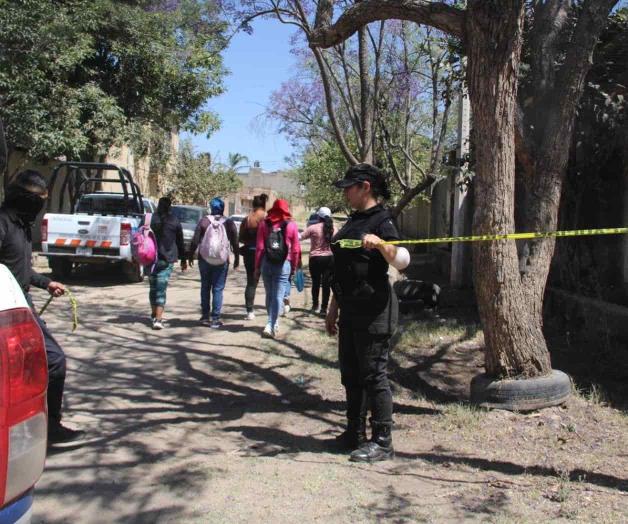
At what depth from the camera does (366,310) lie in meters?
4.07

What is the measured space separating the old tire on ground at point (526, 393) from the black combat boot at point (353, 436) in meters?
1.16

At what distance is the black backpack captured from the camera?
7660 millimetres

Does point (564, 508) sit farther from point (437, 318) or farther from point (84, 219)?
point (84, 219)

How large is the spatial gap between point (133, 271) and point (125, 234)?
1.32 meters

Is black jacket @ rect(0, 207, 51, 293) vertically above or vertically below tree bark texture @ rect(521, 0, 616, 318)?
below

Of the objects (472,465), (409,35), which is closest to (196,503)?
(472,465)

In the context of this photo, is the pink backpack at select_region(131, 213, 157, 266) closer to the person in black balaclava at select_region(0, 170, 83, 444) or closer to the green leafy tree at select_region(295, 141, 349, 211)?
the person in black balaclava at select_region(0, 170, 83, 444)

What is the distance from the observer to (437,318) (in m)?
8.95

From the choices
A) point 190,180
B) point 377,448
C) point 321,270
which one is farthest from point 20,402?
point 190,180

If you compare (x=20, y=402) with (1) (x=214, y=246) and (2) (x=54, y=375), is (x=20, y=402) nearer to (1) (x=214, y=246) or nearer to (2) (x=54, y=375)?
(2) (x=54, y=375)

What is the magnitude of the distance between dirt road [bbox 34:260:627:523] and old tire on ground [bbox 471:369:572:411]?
0.14 meters

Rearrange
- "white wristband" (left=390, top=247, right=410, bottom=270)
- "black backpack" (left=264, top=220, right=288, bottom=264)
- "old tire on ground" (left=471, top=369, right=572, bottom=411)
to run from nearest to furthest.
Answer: "white wristband" (left=390, top=247, right=410, bottom=270), "old tire on ground" (left=471, top=369, right=572, bottom=411), "black backpack" (left=264, top=220, right=288, bottom=264)

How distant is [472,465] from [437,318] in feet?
16.2

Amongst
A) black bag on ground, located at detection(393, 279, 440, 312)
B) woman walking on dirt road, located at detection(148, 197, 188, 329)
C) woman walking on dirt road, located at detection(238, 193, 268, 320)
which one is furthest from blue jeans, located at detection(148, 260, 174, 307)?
black bag on ground, located at detection(393, 279, 440, 312)
